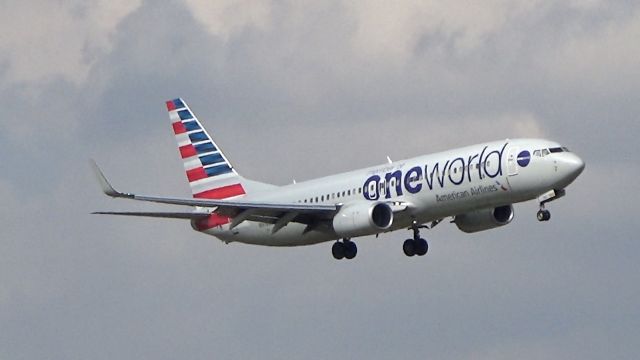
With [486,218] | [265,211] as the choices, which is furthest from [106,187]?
[486,218]

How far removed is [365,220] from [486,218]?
278 inches

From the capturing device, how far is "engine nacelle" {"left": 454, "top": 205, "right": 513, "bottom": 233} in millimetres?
95500

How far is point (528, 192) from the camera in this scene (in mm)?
88312

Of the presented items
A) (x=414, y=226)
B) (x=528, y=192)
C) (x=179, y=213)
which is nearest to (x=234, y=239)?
(x=179, y=213)

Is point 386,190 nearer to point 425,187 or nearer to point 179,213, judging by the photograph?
point 425,187

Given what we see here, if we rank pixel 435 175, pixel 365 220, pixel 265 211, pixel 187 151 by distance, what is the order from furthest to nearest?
pixel 187 151
pixel 265 211
pixel 365 220
pixel 435 175

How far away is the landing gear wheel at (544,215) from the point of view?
86.9 m

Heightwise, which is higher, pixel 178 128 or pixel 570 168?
pixel 178 128

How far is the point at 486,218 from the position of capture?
314 ft

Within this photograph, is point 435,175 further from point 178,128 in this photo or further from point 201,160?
point 178,128

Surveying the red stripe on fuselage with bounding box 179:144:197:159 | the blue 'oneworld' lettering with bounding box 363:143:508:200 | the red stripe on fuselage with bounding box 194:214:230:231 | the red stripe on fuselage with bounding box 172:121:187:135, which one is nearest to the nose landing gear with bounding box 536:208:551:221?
the blue 'oneworld' lettering with bounding box 363:143:508:200

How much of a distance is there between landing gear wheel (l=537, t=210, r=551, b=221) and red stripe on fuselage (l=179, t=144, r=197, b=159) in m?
26.3

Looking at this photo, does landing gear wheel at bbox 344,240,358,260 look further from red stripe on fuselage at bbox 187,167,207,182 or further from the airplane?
red stripe on fuselage at bbox 187,167,207,182

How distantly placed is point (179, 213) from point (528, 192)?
740 inches
